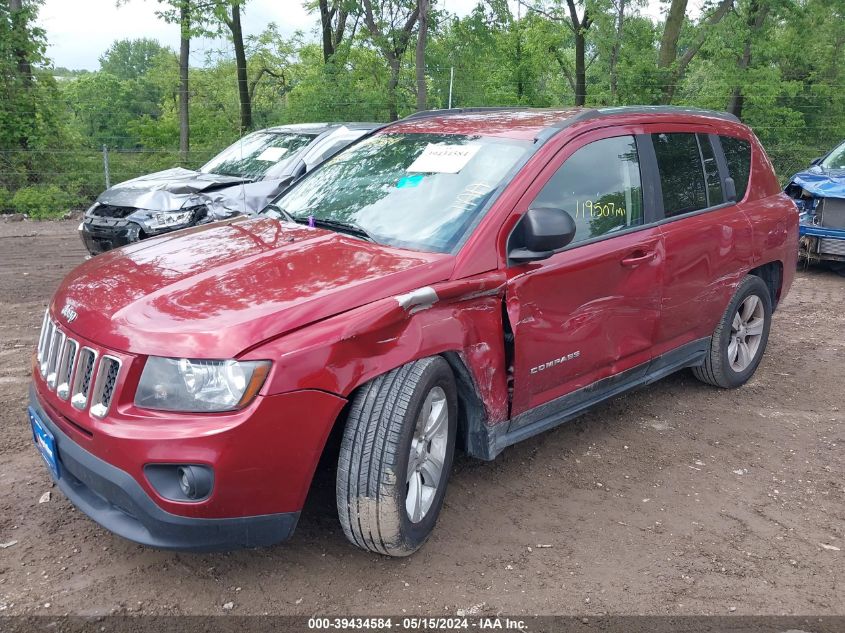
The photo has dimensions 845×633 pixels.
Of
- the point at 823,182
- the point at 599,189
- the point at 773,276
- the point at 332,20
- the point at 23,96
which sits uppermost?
the point at 332,20

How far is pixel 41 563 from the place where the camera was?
3172 millimetres

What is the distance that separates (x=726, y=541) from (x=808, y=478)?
976 mm

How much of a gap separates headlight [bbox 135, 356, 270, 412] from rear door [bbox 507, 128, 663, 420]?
127 cm

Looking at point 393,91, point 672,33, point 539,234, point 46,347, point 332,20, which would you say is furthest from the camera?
point 332,20

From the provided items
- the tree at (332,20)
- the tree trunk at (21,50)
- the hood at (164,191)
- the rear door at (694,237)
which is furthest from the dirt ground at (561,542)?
the tree at (332,20)

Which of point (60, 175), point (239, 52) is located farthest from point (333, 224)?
point (239, 52)

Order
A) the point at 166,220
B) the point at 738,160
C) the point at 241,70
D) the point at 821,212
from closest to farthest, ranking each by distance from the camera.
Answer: the point at 738,160
the point at 166,220
the point at 821,212
the point at 241,70

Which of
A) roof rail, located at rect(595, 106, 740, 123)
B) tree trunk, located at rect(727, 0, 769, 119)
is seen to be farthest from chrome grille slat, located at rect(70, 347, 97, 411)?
tree trunk, located at rect(727, 0, 769, 119)

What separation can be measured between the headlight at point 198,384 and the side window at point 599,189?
166 centimetres

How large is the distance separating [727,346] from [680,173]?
4.24ft

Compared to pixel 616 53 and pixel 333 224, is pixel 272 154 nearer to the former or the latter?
pixel 333 224

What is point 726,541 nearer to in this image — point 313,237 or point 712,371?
point 712,371

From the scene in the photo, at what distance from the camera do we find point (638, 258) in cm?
411

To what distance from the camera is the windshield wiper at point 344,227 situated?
3.62 metres
